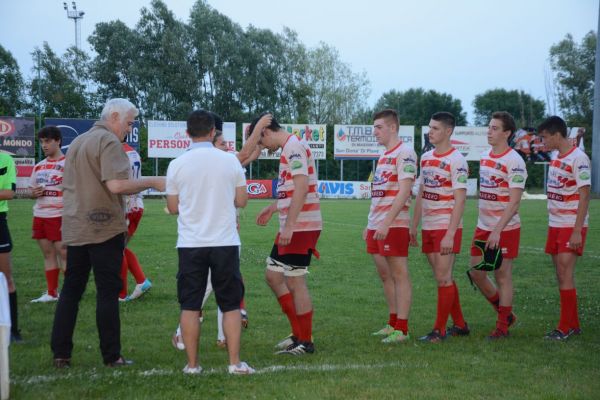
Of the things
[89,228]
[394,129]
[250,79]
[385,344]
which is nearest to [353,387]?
[385,344]

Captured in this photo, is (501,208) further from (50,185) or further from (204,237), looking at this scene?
(50,185)

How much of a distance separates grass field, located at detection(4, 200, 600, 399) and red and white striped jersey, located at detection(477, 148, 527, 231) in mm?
1200

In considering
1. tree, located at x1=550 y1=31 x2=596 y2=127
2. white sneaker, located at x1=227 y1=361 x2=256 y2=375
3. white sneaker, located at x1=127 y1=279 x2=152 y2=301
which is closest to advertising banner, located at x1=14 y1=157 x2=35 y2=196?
white sneaker, located at x1=127 y1=279 x2=152 y2=301

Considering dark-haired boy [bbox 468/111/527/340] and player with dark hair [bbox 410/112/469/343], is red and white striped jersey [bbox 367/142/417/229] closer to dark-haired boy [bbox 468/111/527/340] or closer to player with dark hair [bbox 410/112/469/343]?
player with dark hair [bbox 410/112/469/343]

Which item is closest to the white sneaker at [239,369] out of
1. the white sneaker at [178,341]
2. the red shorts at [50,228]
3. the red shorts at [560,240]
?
the white sneaker at [178,341]

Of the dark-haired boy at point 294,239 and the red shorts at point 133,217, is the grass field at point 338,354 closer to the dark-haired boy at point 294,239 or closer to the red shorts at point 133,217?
the dark-haired boy at point 294,239

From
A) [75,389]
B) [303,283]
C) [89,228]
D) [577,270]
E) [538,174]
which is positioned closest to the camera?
[75,389]

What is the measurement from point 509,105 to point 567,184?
260 ft

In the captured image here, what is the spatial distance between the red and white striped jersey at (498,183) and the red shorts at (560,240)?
38cm

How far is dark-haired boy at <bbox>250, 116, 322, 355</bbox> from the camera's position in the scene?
6.18m

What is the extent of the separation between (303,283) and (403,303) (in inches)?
44.6

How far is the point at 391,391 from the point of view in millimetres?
4844

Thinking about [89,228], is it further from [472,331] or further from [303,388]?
[472,331]

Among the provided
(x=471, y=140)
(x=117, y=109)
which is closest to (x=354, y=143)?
(x=471, y=140)
